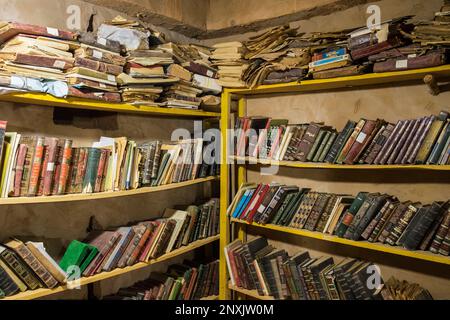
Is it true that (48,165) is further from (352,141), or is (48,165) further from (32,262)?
(352,141)

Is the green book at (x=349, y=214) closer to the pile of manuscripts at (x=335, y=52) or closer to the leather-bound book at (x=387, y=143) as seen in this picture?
the leather-bound book at (x=387, y=143)

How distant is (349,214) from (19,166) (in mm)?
1652

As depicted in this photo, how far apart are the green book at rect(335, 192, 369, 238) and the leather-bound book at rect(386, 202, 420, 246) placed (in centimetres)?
20

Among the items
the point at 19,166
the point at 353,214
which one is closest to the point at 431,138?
the point at 353,214

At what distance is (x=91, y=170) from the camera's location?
1.69 m

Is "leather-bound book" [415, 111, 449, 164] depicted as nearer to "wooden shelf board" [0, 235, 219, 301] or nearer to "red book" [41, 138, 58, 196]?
"wooden shelf board" [0, 235, 219, 301]

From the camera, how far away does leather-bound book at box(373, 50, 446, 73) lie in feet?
5.18

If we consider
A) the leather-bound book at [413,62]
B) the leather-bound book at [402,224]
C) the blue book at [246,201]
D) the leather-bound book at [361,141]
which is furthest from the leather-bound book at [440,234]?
the blue book at [246,201]

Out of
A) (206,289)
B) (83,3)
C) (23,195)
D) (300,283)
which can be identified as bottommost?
(206,289)

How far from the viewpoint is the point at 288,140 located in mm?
2096

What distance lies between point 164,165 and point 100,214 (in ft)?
1.63

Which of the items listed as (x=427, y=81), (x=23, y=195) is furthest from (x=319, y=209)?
(x=23, y=195)
